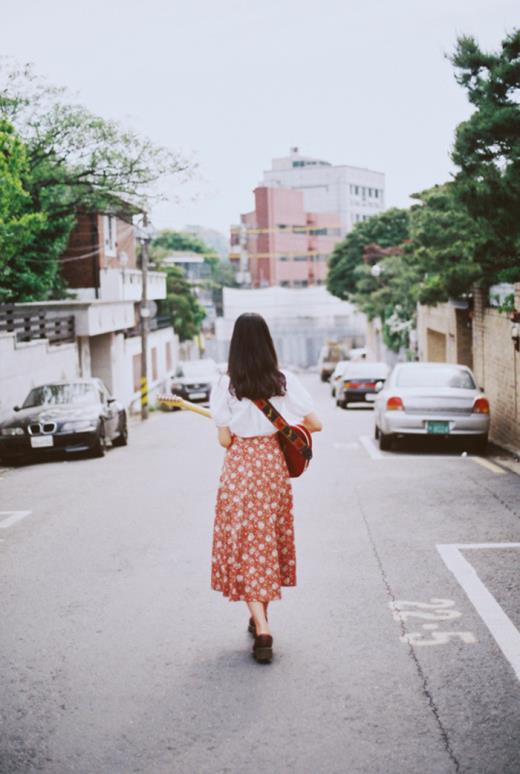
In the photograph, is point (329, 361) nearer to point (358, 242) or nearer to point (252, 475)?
point (358, 242)

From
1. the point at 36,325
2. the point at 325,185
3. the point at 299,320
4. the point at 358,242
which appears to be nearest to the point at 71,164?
the point at 36,325

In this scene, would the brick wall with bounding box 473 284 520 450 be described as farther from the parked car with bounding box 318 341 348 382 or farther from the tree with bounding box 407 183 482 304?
the parked car with bounding box 318 341 348 382

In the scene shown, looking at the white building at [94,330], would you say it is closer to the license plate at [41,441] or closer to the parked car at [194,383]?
the parked car at [194,383]

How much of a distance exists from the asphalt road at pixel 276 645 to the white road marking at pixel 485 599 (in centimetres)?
2

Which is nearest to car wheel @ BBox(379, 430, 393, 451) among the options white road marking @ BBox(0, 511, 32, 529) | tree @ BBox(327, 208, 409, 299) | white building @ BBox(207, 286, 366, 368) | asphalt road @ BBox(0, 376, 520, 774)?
asphalt road @ BBox(0, 376, 520, 774)

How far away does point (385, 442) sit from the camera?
16.4 m

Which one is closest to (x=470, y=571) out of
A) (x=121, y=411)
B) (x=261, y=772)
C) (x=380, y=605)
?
(x=380, y=605)

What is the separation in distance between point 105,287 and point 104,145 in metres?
12.5

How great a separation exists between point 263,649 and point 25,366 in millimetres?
18791

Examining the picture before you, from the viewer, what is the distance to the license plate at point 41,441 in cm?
1634

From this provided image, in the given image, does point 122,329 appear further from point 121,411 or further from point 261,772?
point 261,772

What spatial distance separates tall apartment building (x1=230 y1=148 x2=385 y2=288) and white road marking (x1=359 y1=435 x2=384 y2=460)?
57013 millimetres

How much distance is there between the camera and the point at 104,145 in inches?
1028

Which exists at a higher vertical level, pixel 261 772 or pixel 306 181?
pixel 306 181
